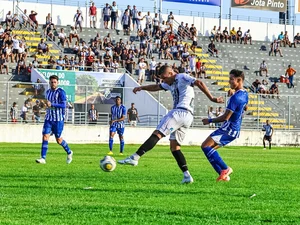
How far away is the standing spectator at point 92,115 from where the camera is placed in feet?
144

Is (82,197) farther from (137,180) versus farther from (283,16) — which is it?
(283,16)

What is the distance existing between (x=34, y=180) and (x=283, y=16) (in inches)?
2359

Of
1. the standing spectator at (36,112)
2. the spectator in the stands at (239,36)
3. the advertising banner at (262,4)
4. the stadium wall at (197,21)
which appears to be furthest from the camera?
the advertising banner at (262,4)

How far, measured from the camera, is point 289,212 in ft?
34.1

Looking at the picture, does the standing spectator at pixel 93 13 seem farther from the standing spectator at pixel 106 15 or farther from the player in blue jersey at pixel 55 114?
the player in blue jersey at pixel 55 114

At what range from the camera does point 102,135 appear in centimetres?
4488

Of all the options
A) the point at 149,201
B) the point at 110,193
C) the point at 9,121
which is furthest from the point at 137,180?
the point at 9,121

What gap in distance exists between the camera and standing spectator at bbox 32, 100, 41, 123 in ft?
135

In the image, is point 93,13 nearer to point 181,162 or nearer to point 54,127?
point 54,127

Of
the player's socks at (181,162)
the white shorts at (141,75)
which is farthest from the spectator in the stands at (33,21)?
the player's socks at (181,162)

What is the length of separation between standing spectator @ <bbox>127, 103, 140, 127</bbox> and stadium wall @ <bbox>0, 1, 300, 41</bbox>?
649 inches

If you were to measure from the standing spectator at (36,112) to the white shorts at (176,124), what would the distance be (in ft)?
87.7

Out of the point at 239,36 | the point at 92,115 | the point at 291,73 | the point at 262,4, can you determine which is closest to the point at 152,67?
the point at 92,115

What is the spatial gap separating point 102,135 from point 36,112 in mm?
4735
